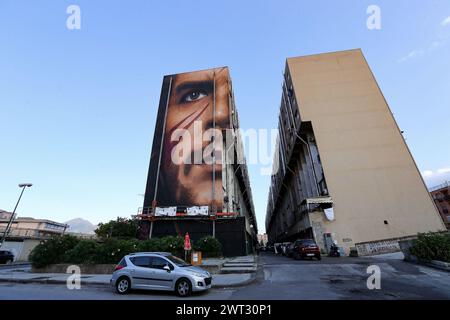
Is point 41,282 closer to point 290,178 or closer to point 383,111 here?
point 383,111

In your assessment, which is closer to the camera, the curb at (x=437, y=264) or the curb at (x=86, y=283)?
the curb at (x=86, y=283)

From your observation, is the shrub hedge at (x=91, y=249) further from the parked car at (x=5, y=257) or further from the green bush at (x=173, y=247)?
the parked car at (x=5, y=257)

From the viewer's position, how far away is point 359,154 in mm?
28938

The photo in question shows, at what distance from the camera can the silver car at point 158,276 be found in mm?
7598

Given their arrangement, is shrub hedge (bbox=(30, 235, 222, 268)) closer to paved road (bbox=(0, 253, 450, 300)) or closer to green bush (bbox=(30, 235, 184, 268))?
green bush (bbox=(30, 235, 184, 268))

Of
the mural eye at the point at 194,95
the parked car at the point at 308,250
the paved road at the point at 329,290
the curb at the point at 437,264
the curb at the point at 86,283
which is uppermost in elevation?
the mural eye at the point at 194,95

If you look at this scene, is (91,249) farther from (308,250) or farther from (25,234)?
(25,234)

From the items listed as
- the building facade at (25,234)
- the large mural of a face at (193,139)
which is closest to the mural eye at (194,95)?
the large mural of a face at (193,139)

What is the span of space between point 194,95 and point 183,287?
36.8 metres

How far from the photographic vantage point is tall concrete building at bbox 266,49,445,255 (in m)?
25.1

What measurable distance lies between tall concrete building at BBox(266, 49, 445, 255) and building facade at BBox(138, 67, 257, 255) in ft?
36.2

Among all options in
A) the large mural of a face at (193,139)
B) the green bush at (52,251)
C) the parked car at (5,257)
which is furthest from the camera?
A: the large mural of a face at (193,139)

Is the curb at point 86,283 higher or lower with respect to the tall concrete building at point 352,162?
lower

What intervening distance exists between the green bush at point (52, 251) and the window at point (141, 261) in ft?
35.6
